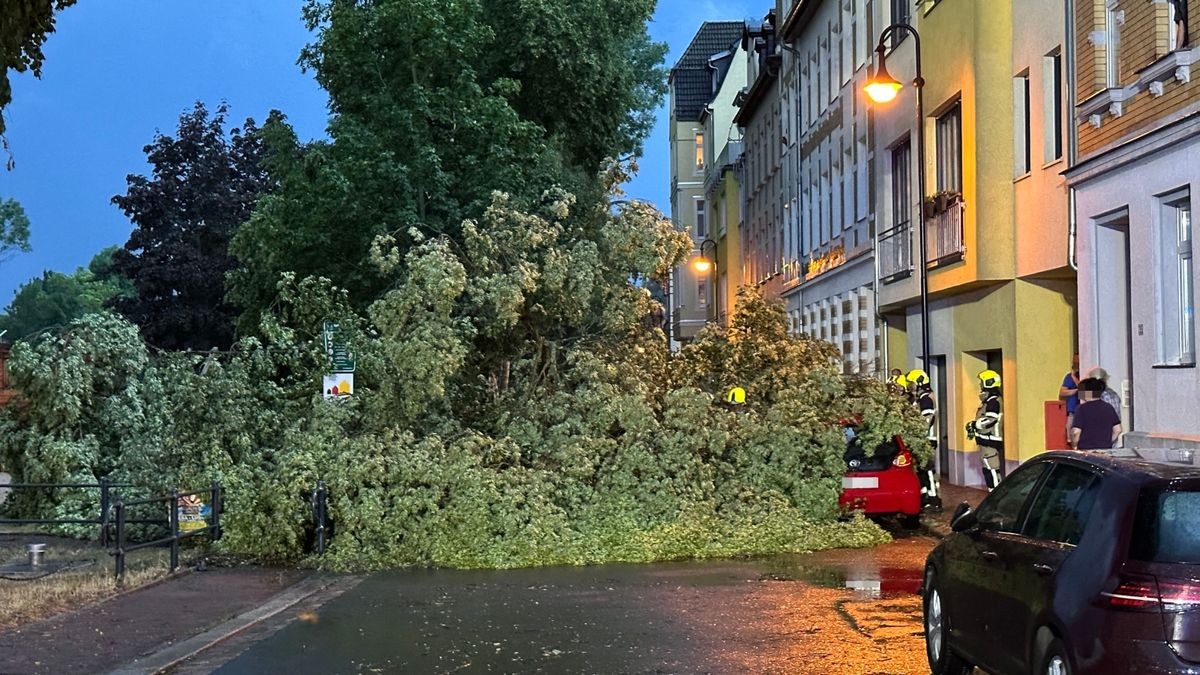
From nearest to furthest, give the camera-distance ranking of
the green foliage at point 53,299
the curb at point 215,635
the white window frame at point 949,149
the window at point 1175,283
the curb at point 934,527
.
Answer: the curb at point 215,635
the window at point 1175,283
the curb at point 934,527
the white window frame at point 949,149
the green foliage at point 53,299

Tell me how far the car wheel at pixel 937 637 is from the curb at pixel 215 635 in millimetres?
5023

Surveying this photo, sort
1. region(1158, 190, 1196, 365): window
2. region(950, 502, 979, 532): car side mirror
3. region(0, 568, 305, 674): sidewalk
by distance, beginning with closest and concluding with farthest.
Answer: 1. region(950, 502, 979, 532): car side mirror
2. region(0, 568, 305, 674): sidewalk
3. region(1158, 190, 1196, 365): window

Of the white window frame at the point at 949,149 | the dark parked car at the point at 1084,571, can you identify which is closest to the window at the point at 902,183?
the white window frame at the point at 949,149

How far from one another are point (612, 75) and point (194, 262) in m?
21.3

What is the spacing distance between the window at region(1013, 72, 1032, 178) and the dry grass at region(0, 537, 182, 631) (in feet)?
45.5

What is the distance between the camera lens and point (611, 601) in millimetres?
13109

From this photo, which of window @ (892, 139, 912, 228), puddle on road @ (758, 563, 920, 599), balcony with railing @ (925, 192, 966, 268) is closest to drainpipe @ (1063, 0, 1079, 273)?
balcony with railing @ (925, 192, 966, 268)

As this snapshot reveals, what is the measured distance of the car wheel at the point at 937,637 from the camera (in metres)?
8.86

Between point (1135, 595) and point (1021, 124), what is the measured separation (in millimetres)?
17500

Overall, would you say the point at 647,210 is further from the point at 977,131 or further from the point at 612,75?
the point at 612,75

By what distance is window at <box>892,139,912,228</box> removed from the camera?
2819 cm

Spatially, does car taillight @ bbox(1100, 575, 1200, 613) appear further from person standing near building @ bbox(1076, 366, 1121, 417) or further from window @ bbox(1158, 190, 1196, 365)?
window @ bbox(1158, 190, 1196, 365)

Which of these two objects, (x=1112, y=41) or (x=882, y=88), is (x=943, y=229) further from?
(x=1112, y=41)

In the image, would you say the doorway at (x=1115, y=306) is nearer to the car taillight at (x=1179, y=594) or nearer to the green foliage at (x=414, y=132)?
the car taillight at (x=1179, y=594)
